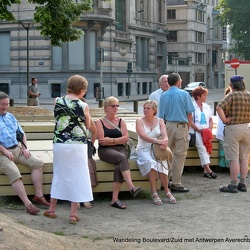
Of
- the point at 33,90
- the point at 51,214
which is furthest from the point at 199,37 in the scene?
the point at 51,214

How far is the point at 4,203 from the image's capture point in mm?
8328

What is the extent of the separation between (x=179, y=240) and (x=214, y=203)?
6.88ft

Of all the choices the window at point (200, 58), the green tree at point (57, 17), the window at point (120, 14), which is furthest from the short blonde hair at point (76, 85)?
the window at point (200, 58)

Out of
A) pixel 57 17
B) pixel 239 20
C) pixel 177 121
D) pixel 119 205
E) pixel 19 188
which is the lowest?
pixel 119 205

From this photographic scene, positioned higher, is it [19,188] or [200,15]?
[200,15]

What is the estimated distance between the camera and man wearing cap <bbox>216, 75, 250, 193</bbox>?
361 inches

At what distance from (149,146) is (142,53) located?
46.7 meters

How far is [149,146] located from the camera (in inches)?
342

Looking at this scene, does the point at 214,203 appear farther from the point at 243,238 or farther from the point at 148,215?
the point at 243,238

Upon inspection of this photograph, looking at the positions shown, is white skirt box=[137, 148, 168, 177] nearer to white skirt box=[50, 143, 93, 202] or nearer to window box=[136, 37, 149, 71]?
white skirt box=[50, 143, 93, 202]

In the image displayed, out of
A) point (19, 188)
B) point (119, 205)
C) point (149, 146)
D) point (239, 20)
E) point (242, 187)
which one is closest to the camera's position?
point (19, 188)

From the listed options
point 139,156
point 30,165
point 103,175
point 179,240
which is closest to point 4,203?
point 30,165

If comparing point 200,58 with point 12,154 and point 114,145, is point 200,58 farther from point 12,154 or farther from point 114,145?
point 12,154

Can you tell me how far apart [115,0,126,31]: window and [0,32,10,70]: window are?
975 cm
